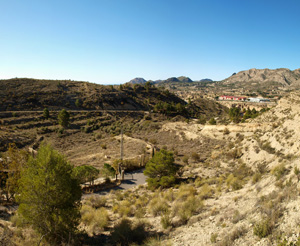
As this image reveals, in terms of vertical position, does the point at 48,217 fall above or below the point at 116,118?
below

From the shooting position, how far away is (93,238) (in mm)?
9898

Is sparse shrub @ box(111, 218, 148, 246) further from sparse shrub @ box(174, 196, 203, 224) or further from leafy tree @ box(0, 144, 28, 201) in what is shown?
leafy tree @ box(0, 144, 28, 201)

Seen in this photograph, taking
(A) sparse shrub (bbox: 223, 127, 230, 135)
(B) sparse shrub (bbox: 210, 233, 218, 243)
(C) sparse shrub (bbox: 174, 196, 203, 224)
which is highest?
(A) sparse shrub (bbox: 223, 127, 230, 135)

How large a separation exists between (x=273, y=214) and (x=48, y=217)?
9.35 metres

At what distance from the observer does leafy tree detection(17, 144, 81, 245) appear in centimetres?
831

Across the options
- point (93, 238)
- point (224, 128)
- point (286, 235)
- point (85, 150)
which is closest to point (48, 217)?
point (93, 238)

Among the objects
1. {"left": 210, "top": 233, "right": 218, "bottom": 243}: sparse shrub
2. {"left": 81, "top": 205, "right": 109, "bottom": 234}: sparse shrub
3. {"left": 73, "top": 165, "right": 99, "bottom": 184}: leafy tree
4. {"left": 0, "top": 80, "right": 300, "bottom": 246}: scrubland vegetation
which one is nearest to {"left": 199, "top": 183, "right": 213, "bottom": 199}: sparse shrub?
{"left": 0, "top": 80, "right": 300, "bottom": 246}: scrubland vegetation

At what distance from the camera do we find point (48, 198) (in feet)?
27.7

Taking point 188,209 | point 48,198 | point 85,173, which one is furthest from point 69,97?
point 188,209

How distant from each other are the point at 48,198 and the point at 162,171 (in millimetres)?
12802

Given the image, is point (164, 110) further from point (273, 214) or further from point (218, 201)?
point (273, 214)

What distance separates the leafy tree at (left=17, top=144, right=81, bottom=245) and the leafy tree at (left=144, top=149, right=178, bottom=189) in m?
10.9

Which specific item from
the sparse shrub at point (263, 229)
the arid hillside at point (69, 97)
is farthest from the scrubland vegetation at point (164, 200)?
the arid hillside at point (69, 97)

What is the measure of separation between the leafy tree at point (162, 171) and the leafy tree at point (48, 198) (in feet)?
35.8
